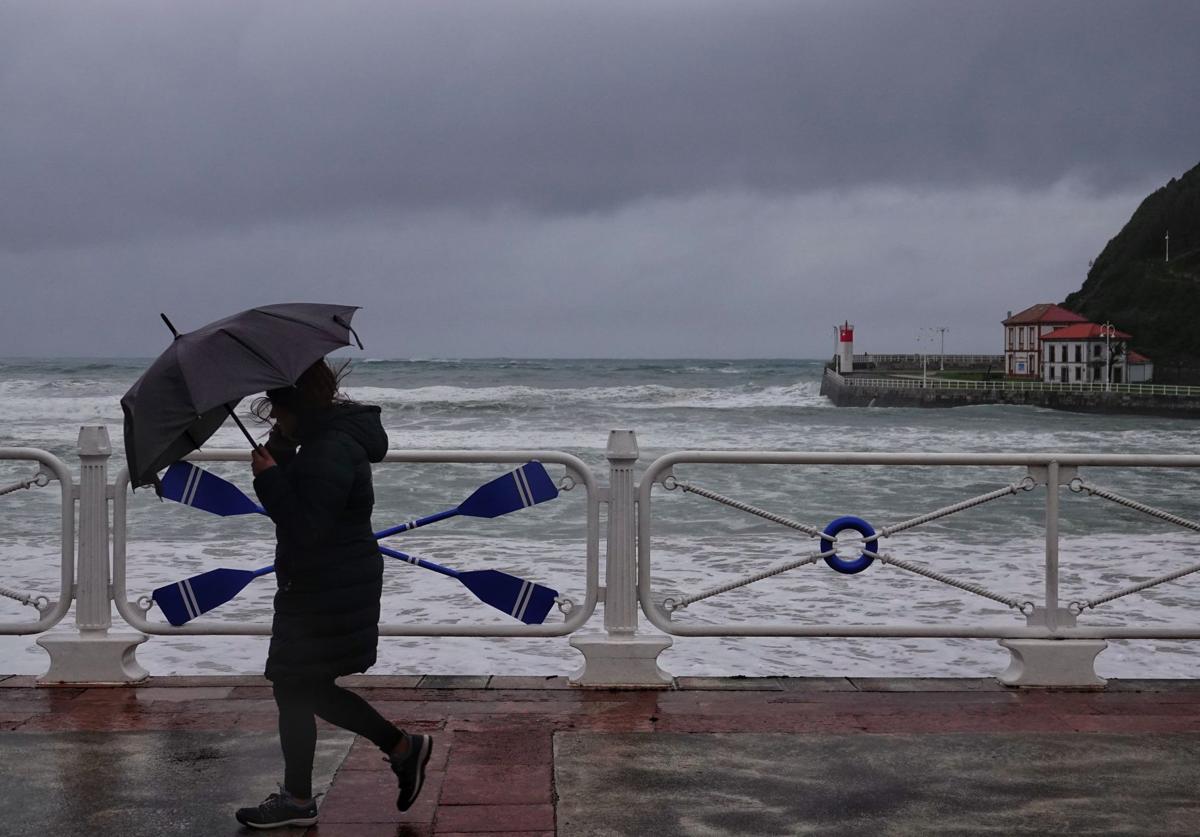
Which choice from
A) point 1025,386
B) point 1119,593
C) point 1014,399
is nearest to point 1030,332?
point 1025,386

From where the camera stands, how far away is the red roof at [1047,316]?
83.6 metres

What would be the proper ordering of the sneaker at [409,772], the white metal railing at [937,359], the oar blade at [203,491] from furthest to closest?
1. the white metal railing at [937,359]
2. the oar blade at [203,491]
3. the sneaker at [409,772]

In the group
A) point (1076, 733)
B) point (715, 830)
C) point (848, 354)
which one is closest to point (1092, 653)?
point (1076, 733)

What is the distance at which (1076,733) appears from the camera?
464 cm

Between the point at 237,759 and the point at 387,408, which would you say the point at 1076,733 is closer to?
the point at 237,759

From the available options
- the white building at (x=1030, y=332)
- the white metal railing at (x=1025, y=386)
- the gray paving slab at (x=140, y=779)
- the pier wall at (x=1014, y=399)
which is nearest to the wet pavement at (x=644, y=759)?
the gray paving slab at (x=140, y=779)

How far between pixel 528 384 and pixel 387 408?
2169 cm

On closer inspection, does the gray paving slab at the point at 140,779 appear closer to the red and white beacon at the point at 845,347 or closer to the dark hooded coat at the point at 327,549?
the dark hooded coat at the point at 327,549

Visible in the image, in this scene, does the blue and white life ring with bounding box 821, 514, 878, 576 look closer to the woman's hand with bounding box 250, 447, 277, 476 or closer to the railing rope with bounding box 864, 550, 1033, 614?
the railing rope with bounding box 864, 550, 1033, 614

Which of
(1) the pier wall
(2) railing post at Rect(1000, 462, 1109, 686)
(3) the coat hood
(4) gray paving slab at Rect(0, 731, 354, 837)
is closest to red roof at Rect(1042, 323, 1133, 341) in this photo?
(1) the pier wall

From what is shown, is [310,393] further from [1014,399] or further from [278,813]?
[1014,399]

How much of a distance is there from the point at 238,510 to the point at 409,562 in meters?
0.76

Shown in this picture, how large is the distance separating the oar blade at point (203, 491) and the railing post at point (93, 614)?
323 mm

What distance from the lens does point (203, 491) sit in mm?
5285
